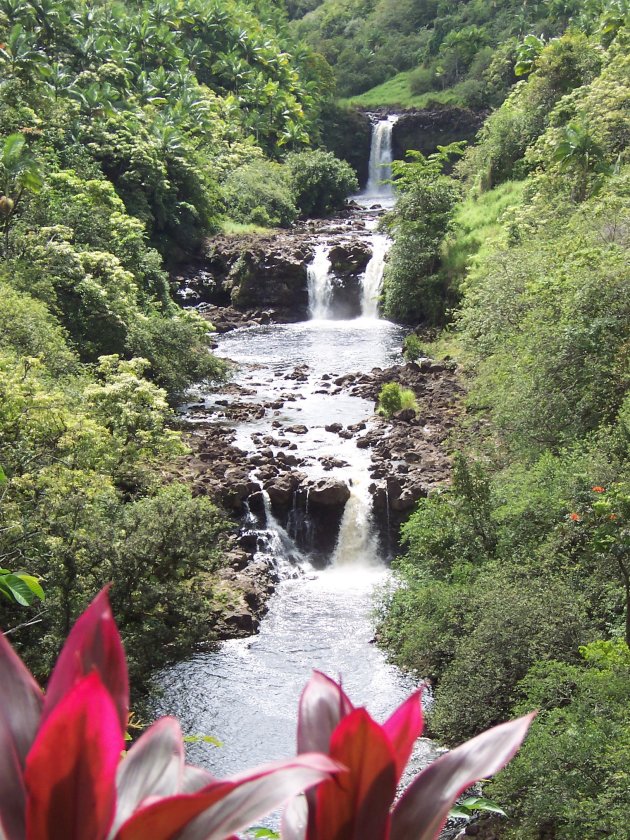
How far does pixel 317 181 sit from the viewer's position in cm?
4706

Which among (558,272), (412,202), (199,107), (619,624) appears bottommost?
(619,624)

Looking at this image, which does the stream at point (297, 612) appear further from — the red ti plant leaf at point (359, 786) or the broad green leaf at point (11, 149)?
the broad green leaf at point (11, 149)

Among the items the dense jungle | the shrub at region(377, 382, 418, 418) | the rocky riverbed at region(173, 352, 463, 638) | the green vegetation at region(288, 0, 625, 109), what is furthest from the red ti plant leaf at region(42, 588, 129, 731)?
the green vegetation at region(288, 0, 625, 109)

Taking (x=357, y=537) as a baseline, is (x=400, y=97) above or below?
above

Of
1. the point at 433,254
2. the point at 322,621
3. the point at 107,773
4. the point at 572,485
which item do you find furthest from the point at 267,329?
the point at 107,773

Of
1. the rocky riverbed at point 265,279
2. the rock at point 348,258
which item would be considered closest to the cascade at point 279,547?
the rocky riverbed at point 265,279

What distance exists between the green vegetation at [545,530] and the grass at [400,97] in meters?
37.9

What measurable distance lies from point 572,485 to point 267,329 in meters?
23.4

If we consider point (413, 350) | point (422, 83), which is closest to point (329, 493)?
point (413, 350)

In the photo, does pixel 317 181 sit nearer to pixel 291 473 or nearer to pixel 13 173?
pixel 13 173

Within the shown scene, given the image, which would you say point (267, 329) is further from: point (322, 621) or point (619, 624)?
point (619, 624)

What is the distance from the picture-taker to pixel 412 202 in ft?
104

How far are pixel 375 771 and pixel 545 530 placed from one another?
12420mm

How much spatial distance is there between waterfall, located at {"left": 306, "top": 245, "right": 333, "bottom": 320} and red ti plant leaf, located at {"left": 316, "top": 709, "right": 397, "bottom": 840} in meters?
35.0
